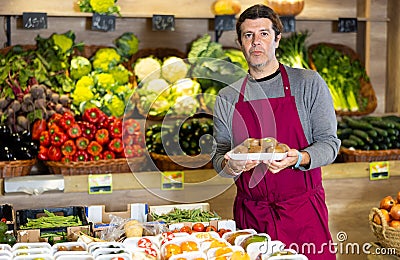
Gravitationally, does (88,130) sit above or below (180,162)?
above

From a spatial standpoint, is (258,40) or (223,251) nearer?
(223,251)

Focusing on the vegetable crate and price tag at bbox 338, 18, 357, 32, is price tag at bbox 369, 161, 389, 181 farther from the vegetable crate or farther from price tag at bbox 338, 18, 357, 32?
the vegetable crate

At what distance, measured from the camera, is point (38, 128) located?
425 cm

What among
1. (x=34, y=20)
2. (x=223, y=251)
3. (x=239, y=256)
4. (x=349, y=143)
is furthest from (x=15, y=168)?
(x=349, y=143)

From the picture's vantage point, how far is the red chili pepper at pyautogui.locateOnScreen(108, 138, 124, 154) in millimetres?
4113

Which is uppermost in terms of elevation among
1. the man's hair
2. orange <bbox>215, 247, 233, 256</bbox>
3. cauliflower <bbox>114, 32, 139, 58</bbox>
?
the man's hair

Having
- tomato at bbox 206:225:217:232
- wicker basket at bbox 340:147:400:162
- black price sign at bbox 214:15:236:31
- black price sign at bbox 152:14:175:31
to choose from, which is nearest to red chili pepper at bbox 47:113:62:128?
black price sign at bbox 152:14:175:31

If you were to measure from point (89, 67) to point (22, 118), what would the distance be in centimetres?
61

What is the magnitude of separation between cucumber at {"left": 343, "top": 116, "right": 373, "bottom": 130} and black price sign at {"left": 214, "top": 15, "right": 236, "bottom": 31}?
1.06 m

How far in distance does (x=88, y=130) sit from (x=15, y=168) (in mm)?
535

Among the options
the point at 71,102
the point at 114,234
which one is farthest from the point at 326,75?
the point at 114,234

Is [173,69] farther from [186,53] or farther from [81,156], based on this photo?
[81,156]

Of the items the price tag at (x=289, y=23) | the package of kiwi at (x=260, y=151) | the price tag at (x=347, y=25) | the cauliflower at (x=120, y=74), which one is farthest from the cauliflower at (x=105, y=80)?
the package of kiwi at (x=260, y=151)

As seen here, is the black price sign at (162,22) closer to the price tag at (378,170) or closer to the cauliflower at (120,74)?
the cauliflower at (120,74)
